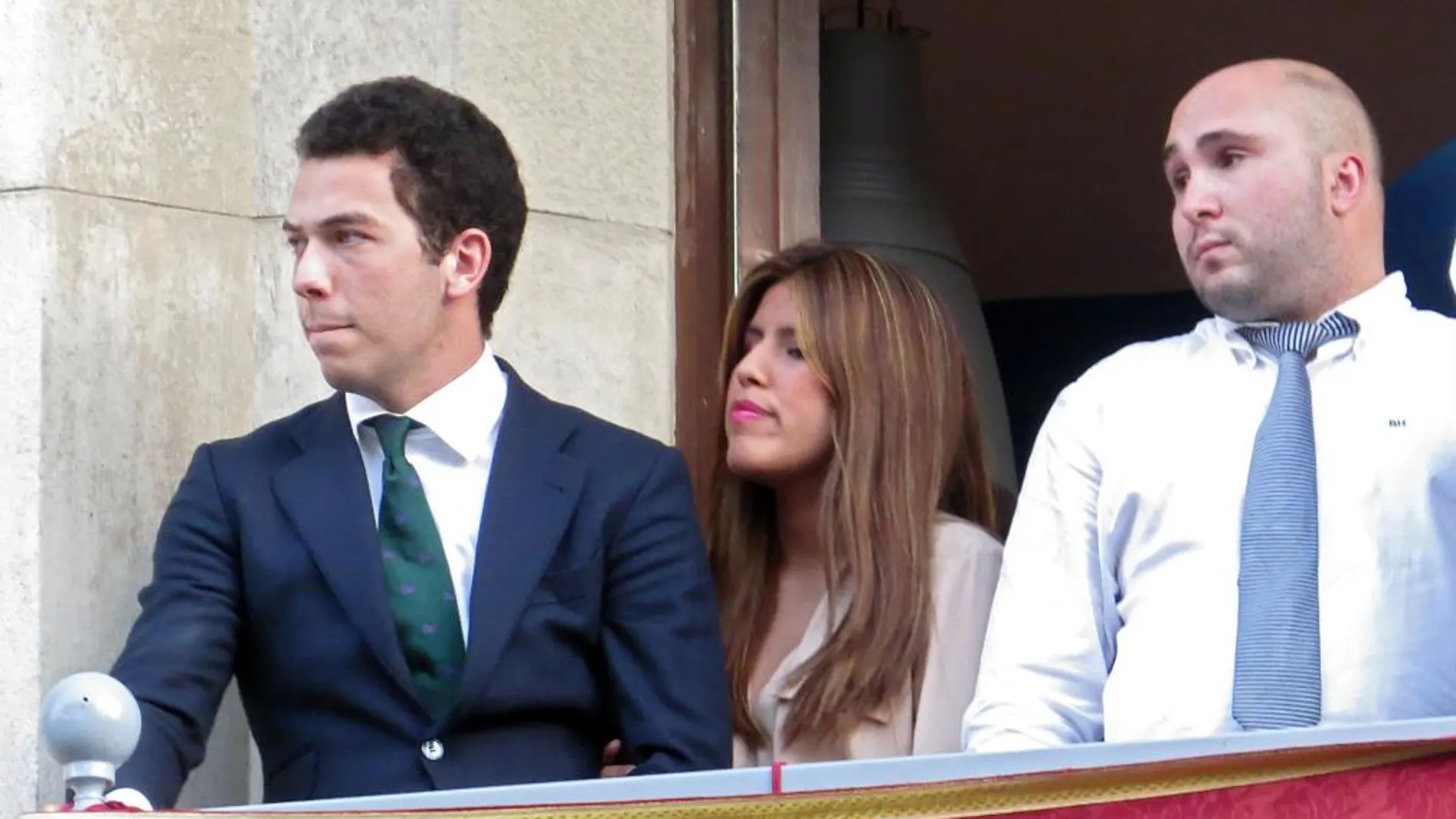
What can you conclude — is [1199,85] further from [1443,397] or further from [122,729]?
[122,729]

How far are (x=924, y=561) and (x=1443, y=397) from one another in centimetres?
83

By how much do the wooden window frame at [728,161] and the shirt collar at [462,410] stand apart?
976mm

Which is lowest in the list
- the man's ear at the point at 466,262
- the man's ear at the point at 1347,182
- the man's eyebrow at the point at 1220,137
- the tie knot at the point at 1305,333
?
the tie knot at the point at 1305,333

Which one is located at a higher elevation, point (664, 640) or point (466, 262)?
point (466, 262)

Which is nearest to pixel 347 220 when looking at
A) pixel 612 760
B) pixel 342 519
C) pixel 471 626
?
pixel 342 519

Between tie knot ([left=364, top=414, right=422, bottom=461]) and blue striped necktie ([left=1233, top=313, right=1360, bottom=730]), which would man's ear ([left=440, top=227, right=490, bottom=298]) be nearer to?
tie knot ([left=364, top=414, right=422, bottom=461])

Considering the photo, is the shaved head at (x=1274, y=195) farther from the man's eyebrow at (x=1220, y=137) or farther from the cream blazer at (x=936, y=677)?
Result: the cream blazer at (x=936, y=677)

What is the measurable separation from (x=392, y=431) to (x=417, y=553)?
0.19 meters

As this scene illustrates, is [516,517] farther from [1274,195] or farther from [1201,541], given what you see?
[1274,195]

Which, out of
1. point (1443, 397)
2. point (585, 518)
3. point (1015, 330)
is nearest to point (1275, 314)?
point (1443, 397)

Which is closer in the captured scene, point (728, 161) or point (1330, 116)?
point (1330, 116)

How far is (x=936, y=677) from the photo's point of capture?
4316 mm

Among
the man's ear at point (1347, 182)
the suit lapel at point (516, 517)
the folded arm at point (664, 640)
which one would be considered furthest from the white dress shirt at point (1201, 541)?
the suit lapel at point (516, 517)

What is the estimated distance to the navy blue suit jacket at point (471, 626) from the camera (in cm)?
386
